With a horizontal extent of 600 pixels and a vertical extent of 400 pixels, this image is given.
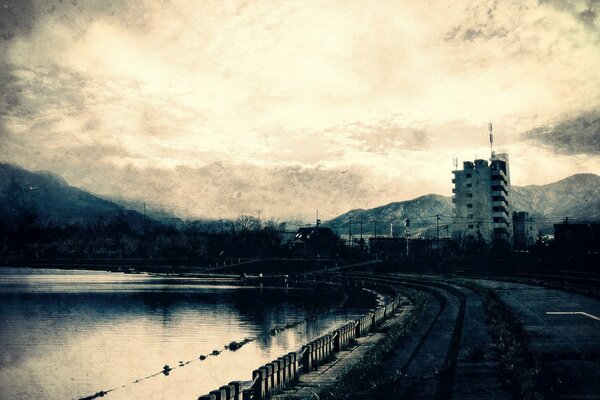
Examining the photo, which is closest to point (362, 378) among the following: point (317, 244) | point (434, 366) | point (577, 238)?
point (434, 366)

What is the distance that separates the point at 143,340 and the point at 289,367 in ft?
91.3

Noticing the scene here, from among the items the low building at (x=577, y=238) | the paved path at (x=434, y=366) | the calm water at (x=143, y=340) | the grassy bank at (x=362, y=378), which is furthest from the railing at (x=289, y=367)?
the low building at (x=577, y=238)

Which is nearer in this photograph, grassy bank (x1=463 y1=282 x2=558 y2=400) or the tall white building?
grassy bank (x1=463 y1=282 x2=558 y2=400)

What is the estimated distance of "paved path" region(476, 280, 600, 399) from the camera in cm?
1487

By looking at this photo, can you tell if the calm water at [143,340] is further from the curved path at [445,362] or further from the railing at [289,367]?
the curved path at [445,362]

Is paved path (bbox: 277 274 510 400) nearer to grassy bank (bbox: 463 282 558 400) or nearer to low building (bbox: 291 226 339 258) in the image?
grassy bank (bbox: 463 282 558 400)

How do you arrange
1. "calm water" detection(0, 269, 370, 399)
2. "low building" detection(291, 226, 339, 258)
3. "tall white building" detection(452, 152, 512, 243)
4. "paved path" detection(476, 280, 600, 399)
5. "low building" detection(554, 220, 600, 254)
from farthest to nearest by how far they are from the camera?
"low building" detection(291, 226, 339, 258) < "tall white building" detection(452, 152, 512, 243) < "low building" detection(554, 220, 600, 254) < "calm water" detection(0, 269, 370, 399) < "paved path" detection(476, 280, 600, 399)

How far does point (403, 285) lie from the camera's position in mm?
72625

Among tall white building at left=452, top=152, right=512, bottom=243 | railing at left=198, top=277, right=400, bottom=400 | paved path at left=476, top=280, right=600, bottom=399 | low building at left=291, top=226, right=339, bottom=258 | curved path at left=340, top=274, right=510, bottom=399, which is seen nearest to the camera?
railing at left=198, top=277, right=400, bottom=400

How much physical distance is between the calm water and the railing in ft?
19.1

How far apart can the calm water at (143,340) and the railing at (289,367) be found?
5.84 meters

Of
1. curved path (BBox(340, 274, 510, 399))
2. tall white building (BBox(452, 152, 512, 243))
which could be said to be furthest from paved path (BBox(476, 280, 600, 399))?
tall white building (BBox(452, 152, 512, 243))

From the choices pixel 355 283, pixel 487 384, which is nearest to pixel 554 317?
pixel 487 384

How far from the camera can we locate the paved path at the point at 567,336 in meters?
14.9
